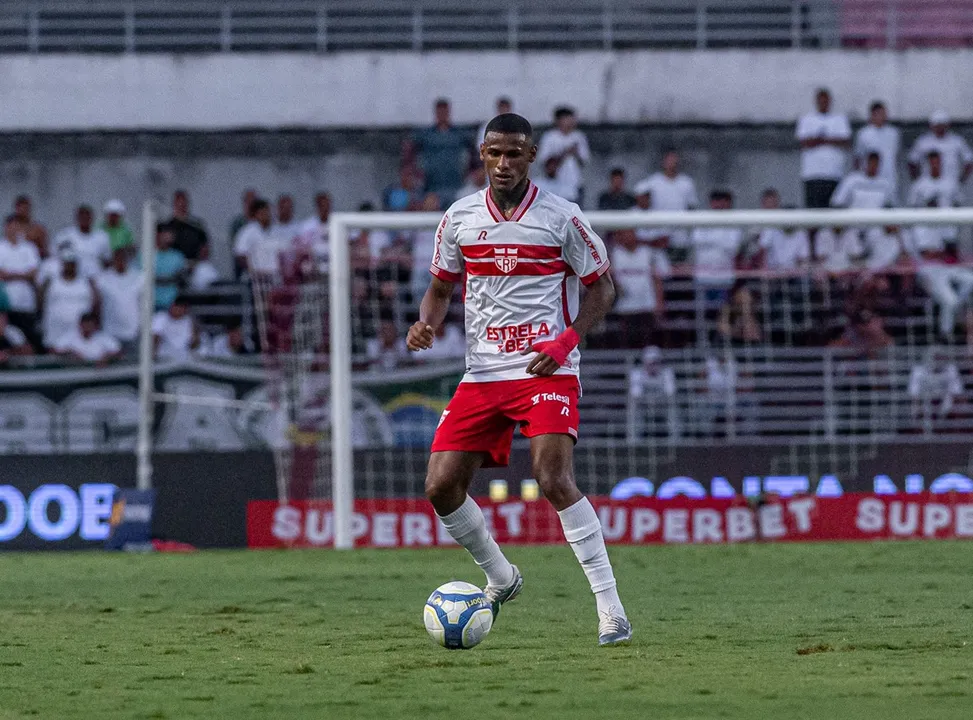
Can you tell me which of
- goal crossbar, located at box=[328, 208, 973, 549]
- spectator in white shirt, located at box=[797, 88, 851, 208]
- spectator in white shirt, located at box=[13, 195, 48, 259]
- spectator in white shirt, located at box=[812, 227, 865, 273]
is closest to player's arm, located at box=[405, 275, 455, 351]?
goal crossbar, located at box=[328, 208, 973, 549]

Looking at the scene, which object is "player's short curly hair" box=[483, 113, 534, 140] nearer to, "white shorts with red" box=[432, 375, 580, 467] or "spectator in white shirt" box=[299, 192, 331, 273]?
"white shorts with red" box=[432, 375, 580, 467]

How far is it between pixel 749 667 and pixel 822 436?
34.7ft

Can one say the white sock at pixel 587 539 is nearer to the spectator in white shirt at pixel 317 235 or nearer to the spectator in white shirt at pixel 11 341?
the spectator in white shirt at pixel 317 235

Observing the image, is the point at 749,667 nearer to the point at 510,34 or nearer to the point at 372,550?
the point at 372,550

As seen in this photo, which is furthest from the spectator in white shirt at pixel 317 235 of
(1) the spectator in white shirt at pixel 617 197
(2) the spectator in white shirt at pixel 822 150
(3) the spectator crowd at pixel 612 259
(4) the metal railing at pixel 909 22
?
(4) the metal railing at pixel 909 22

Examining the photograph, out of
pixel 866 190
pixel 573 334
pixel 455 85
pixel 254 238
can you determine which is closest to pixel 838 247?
pixel 866 190

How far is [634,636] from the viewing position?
7.45m

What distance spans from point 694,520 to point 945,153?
7.07 meters

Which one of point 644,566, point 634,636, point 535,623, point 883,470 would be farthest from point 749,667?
point 883,470

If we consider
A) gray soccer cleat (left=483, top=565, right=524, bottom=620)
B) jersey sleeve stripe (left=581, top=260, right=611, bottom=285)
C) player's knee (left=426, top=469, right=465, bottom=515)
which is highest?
jersey sleeve stripe (left=581, top=260, right=611, bottom=285)

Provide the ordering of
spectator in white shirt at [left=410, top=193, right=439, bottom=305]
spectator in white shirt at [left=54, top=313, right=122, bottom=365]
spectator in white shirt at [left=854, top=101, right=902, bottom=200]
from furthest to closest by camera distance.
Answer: spectator in white shirt at [left=854, top=101, right=902, bottom=200], spectator in white shirt at [left=54, top=313, right=122, bottom=365], spectator in white shirt at [left=410, top=193, right=439, bottom=305]

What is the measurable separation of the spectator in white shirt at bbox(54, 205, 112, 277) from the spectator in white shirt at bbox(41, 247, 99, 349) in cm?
64

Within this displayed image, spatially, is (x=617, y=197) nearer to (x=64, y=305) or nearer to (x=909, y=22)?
(x=64, y=305)

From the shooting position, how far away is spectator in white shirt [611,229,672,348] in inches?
669
